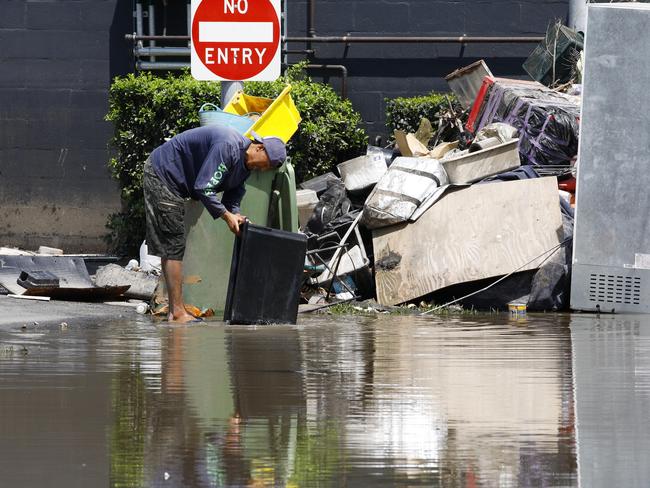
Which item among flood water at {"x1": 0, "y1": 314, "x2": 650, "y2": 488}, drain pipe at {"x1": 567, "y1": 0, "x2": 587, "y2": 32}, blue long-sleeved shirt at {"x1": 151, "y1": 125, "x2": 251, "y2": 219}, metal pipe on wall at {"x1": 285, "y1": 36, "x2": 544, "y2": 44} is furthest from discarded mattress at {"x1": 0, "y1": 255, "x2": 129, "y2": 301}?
drain pipe at {"x1": 567, "y1": 0, "x2": 587, "y2": 32}

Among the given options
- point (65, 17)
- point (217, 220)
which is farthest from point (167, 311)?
point (65, 17)

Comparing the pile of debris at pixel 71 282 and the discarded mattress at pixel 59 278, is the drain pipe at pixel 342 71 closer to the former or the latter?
the pile of debris at pixel 71 282

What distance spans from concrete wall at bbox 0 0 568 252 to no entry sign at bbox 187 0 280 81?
5.16 m

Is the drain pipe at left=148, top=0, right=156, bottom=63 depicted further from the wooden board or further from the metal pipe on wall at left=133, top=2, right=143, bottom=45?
the wooden board

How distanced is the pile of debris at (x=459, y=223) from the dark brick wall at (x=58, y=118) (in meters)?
3.65

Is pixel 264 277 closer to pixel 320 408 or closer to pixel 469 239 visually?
pixel 469 239

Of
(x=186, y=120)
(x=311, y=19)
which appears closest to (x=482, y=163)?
(x=186, y=120)

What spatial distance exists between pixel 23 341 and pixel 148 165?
82.3 inches

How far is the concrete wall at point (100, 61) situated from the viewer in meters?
15.1

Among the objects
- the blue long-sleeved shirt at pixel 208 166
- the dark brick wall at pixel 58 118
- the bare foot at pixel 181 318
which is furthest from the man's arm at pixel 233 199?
the dark brick wall at pixel 58 118

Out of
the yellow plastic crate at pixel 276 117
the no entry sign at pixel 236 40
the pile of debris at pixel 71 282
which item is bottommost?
the pile of debris at pixel 71 282

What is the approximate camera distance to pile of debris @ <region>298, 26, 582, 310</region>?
11367 mm

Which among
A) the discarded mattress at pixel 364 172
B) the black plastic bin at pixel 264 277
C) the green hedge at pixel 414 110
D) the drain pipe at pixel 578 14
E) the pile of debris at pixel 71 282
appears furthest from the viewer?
the drain pipe at pixel 578 14

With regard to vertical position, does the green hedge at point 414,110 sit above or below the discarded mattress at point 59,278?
above
